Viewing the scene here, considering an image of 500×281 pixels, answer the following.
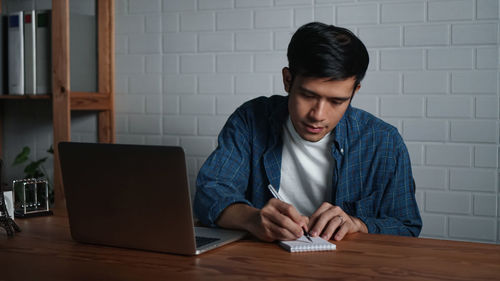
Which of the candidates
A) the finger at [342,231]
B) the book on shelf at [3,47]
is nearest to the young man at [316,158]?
the finger at [342,231]

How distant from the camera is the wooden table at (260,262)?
108cm

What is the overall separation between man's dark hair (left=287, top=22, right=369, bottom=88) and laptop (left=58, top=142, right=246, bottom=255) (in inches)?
22.7

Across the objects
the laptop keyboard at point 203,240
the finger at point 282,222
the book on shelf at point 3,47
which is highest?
the book on shelf at point 3,47

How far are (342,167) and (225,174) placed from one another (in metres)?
0.38

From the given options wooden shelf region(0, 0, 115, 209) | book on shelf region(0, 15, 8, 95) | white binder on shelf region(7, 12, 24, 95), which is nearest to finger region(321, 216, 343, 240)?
wooden shelf region(0, 0, 115, 209)

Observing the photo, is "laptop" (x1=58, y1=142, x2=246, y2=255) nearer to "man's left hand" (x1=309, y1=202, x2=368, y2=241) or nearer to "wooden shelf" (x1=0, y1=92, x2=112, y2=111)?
"man's left hand" (x1=309, y1=202, x2=368, y2=241)

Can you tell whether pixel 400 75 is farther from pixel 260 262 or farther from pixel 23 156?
pixel 23 156

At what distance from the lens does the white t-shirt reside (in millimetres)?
1902

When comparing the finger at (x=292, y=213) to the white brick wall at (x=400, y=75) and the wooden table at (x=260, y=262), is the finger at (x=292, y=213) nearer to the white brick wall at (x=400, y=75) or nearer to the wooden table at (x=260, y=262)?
the wooden table at (x=260, y=262)

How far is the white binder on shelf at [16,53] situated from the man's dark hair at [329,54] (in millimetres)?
1702

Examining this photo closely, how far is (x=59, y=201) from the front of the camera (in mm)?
2785

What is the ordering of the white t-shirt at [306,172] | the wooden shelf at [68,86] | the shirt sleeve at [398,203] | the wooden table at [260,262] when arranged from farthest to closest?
the wooden shelf at [68,86], the white t-shirt at [306,172], the shirt sleeve at [398,203], the wooden table at [260,262]

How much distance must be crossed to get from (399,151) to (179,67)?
1.43 metres

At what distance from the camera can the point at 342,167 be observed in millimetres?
1824
